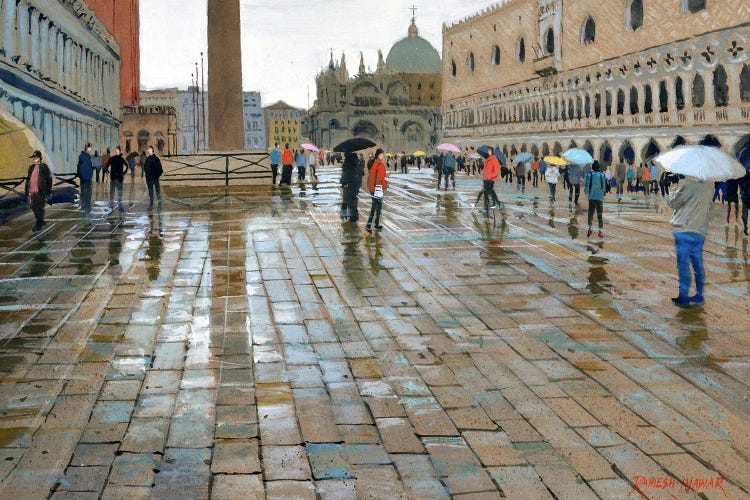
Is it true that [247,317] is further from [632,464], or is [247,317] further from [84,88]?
[84,88]

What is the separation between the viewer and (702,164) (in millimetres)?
7855

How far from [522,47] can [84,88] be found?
2480cm

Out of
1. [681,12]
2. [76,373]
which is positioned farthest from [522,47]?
[76,373]

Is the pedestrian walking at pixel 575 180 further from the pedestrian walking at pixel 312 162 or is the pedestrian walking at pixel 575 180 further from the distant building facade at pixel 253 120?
the distant building facade at pixel 253 120

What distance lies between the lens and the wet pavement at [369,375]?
3912 millimetres

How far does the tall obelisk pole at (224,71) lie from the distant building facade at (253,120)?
104 m

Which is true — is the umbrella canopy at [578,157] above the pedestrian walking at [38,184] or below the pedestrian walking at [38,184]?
above

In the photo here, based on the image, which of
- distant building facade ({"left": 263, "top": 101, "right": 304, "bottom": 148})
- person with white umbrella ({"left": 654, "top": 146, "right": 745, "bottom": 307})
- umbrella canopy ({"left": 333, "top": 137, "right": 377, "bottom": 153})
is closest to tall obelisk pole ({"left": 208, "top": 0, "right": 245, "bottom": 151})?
umbrella canopy ({"left": 333, "top": 137, "right": 377, "bottom": 153})

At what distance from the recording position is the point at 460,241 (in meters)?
12.4

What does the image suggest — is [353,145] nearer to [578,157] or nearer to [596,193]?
[596,193]

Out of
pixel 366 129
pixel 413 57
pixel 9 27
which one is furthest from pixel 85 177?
pixel 413 57
